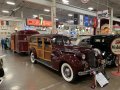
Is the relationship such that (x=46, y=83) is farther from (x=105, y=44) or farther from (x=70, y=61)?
(x=105, y=44)

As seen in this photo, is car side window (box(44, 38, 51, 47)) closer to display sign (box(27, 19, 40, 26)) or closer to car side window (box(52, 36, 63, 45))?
car side window (box(52, 36, 63, 45))

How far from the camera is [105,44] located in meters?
5.87

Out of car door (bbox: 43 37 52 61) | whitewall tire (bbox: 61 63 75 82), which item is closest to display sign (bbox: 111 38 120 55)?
whitewall tire (bbox: 61 63 75 82)

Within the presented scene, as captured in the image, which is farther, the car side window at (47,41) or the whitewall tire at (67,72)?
the car side window at (47,41)

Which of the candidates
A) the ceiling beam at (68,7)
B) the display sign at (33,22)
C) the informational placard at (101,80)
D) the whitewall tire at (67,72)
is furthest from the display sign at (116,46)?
the display sign at (33,22)

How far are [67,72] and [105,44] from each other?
2581 millimetres

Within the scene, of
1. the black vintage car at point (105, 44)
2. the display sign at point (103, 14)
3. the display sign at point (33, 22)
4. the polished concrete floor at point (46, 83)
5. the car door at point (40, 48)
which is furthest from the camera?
the display sign at point (33, 22)

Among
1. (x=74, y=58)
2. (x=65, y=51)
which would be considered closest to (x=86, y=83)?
(x=74, y=58)

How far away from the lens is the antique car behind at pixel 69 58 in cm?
395

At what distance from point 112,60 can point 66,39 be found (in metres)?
2.15

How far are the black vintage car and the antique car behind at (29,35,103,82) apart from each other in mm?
974

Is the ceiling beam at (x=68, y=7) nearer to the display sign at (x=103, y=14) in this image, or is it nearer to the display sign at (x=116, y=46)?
the display sign at (x=103, y=14)

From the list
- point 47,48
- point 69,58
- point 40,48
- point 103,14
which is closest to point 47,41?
point 47,48

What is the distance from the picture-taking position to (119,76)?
15.6 feet
